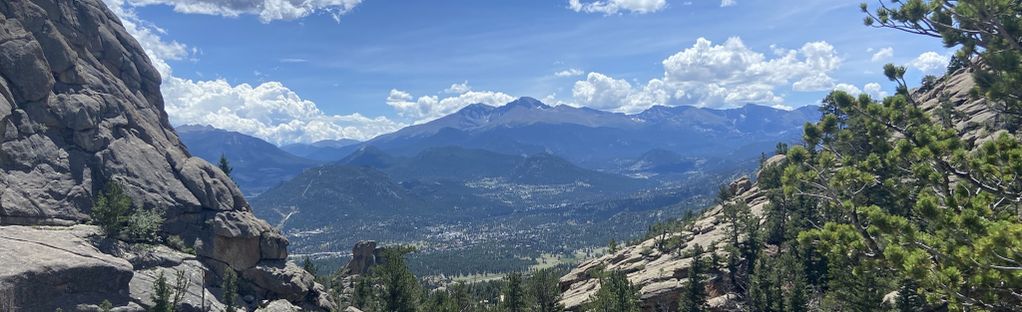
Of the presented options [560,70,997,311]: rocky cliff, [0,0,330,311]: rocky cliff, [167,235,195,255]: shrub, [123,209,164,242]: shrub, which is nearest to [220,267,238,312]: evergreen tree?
[0,0,330,311]: rocky cliff

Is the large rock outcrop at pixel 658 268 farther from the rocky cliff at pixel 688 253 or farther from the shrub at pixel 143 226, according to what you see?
the shrub at pixel 143 226

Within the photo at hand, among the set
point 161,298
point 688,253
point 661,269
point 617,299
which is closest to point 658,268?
point 661,269

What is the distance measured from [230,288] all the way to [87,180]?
24.2 m

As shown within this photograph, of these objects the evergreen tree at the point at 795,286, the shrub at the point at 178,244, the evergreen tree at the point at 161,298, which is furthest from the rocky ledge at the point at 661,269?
the shrub at the point at 178,244

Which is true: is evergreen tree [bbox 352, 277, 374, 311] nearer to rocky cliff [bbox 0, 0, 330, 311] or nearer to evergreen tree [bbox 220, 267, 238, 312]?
rocky cliff [bbox 0, 0, 330, 311]

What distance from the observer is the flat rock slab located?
49281mm

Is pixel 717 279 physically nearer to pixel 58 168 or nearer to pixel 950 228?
pixel 950 228

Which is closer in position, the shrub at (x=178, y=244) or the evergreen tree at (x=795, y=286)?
the evergreen tree at (x=795, y=286)

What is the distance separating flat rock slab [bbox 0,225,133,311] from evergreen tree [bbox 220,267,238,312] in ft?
39.7

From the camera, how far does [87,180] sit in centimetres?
7062

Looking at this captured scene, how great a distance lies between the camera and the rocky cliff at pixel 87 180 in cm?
5494

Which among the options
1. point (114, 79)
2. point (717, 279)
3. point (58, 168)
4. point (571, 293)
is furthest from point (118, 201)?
point (717, 279)

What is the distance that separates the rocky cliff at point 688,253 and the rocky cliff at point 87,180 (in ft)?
163

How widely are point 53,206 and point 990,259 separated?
8552 cm
